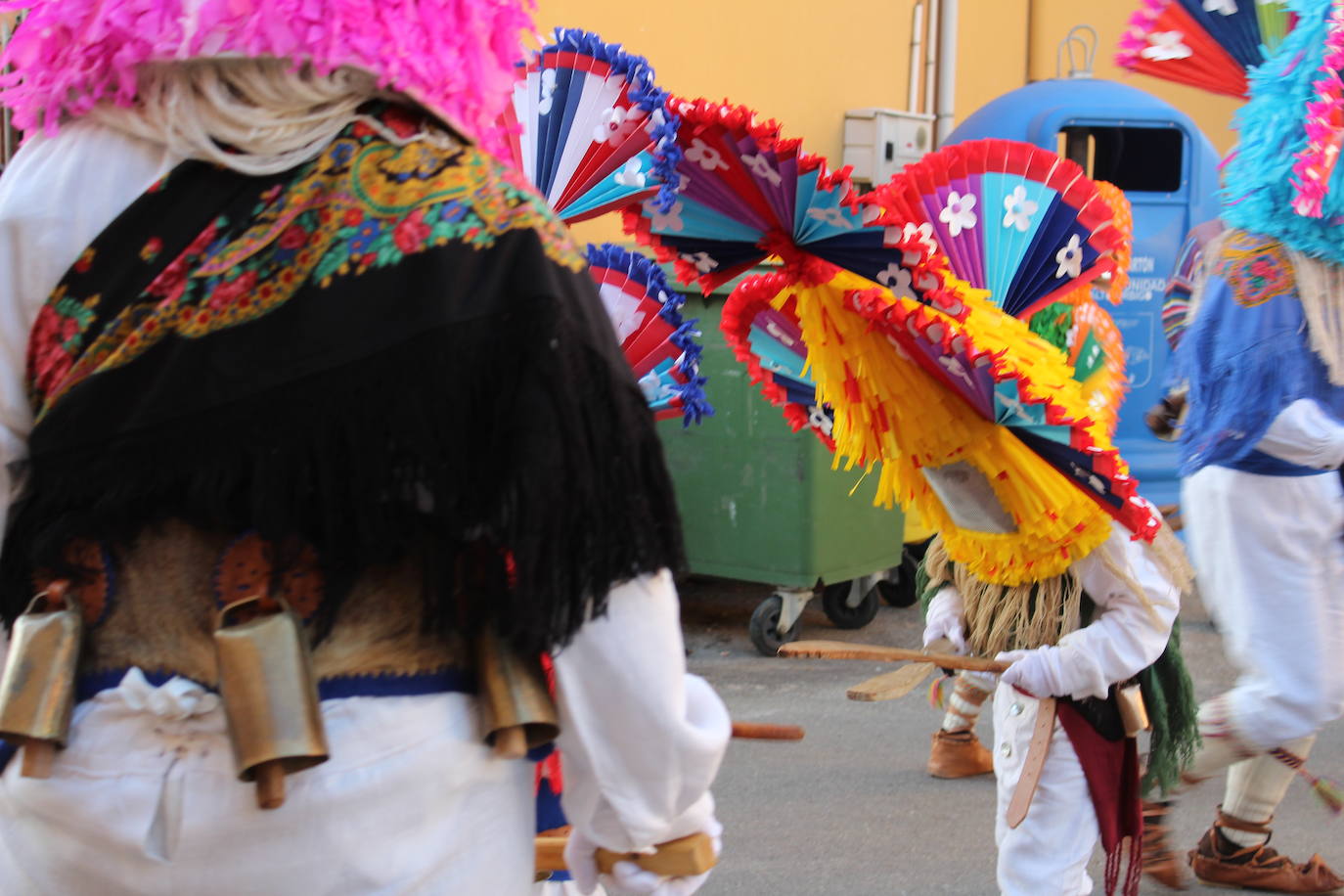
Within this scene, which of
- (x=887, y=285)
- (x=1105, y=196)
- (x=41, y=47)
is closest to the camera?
(x=41, y=47)

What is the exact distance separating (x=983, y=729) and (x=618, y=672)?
395 cm

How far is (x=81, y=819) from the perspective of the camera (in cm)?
144

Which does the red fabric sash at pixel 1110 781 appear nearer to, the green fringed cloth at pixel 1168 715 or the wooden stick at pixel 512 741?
the green fringed cloth at pixel 1168 715

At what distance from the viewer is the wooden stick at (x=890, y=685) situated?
2846mm

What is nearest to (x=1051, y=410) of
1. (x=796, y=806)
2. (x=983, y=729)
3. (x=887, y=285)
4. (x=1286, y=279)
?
(x=887, y=285)

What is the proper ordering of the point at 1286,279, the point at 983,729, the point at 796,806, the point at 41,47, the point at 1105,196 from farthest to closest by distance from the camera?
the point at 983,729 → the point at 796,806 → the point at 1286,279 → the point at 1105,196 → the point at 41,47

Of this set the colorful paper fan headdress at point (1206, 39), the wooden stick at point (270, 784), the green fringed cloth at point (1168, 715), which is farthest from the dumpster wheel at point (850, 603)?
the wooden stick at point (270, 784)

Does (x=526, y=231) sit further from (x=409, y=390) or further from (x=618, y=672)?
(x=618, y=672)

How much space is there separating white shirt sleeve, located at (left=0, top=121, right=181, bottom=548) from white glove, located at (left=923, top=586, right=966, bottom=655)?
220cm

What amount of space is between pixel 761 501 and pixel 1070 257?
10.2 ft

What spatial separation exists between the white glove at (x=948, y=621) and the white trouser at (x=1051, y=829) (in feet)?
0.77

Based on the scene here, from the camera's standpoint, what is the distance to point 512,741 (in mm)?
1485

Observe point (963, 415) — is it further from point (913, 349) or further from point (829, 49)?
point (829, 49)

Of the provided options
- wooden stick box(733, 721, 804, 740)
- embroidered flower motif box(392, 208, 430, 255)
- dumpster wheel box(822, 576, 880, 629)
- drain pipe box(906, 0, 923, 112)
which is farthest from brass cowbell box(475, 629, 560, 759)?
drain pipe box(906, 0, 923, 112)
